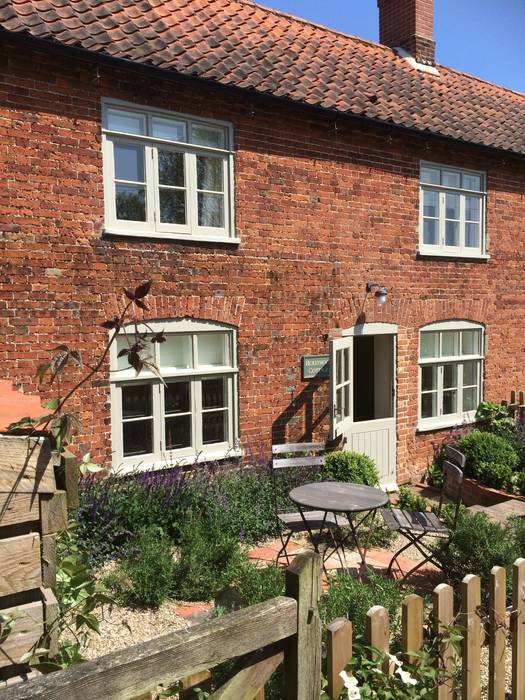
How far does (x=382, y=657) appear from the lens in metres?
2.47

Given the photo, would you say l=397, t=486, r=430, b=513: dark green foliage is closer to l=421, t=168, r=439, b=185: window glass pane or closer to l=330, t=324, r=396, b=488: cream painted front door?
l=330, t=324, r=396, b=488: cream painted front door

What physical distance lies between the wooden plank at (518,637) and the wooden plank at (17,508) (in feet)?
8.63

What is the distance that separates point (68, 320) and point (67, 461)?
4.64 m

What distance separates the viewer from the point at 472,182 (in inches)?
404

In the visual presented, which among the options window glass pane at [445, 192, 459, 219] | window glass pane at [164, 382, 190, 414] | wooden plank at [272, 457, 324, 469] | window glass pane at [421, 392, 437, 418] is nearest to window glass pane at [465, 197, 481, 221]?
window glass pane at [445, 192, 459, 219]

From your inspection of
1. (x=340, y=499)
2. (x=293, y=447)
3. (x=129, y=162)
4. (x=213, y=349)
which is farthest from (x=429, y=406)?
(x=129, y=162)

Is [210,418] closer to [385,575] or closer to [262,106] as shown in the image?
[385,575]

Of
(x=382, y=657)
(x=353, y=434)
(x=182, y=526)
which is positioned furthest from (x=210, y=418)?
(x=382, y=657)

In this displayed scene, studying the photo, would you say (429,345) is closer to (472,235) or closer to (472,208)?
(472,235)

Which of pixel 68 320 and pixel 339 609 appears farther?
pixel 68 320

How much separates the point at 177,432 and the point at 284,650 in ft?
18.0

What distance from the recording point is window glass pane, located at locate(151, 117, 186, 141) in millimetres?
7004

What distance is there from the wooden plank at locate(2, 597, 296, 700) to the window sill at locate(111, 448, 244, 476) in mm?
4920

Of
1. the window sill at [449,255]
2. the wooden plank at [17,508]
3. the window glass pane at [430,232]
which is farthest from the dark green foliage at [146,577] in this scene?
the window glass pane at [430,232]
